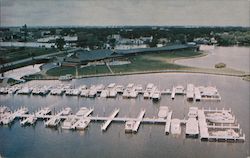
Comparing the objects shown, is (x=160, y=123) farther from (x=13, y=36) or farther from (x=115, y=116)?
(x=13, y=36)

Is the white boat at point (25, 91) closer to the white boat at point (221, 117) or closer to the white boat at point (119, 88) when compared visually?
the white boat at point (119, 88)

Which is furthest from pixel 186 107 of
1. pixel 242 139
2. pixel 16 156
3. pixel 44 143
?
pixel 16 156

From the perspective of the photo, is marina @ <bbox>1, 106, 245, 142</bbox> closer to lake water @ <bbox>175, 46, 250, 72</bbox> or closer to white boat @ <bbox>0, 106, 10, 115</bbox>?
white boat @ <bbox>0, 106, 10, 115</bbox>

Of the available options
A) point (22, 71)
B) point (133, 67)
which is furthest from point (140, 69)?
point (22, 71)

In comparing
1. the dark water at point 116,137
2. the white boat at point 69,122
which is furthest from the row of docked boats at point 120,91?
the white boat at point 69,122

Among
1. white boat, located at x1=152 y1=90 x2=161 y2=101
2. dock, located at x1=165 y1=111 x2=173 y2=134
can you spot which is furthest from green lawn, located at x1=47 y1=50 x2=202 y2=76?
dock, located at x1=165 y1=111 x2=173 y2=134

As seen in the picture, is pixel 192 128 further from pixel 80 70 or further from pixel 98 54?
pixel 98 54
